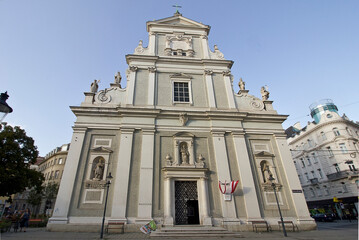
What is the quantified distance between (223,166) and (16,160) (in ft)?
60.9

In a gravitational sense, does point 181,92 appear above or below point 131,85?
below

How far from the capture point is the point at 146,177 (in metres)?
11.8

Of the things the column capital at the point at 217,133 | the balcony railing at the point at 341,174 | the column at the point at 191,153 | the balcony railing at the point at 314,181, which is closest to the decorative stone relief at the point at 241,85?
the column capital at the point at 217,133

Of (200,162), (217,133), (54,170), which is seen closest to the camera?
(200,162)

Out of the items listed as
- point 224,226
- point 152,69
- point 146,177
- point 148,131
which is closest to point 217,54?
point 152,69

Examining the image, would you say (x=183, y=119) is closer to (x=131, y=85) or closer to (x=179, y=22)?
(x=131, y=85)

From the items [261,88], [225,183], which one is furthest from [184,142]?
[261,88]

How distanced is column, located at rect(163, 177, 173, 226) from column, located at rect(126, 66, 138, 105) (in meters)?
6.20

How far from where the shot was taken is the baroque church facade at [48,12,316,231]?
11.2m

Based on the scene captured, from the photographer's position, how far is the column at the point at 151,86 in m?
14.6

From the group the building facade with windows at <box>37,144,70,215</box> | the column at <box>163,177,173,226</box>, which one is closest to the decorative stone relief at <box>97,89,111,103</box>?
the column at <box>163,177,173,226</box>

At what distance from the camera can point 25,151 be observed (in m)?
19.3

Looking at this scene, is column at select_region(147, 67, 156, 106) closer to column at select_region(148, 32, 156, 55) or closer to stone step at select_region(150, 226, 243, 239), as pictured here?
column at select_region(148, 32, 156, 55)

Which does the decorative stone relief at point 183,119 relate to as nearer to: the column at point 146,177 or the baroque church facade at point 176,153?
the baroque church facade at point 176,153
